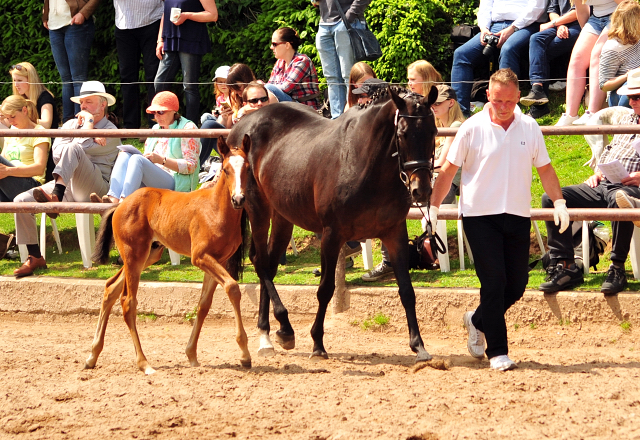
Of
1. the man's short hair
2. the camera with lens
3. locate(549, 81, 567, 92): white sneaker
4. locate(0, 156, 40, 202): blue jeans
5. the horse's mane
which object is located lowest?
locate(0, 156, 40, 202): blue jeans

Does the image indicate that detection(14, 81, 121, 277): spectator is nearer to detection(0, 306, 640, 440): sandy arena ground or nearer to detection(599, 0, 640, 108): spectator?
detection(0, 306, 640, 440): sandy arena ground

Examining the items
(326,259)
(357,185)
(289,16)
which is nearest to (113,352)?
(326,259)

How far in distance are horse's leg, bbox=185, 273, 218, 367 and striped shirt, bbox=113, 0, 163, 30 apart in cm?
572

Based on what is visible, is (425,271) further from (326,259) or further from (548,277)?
(326,259)

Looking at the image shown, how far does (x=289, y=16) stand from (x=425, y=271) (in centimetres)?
561

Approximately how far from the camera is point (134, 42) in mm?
11555

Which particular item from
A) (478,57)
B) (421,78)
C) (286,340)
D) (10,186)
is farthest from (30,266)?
(478,57)

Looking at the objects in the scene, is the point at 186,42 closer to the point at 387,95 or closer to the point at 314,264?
the point at 314,264

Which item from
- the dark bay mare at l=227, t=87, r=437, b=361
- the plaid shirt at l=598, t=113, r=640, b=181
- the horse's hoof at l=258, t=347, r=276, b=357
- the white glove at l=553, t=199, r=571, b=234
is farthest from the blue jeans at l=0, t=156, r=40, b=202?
the plaid shirt at l=598, t=113, r=640, b=181

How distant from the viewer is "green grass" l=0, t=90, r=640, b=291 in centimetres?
774

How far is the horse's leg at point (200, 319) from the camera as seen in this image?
6.40m

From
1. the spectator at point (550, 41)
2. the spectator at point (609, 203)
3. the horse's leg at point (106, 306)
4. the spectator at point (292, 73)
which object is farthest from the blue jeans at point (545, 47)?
the horse's leg at point (106, 306)

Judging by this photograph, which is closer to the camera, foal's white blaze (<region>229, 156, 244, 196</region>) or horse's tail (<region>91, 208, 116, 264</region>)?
foal's white blaze (<region>229, 156, 244, 196</region>)

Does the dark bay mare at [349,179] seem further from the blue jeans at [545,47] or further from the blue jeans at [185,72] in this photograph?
the blue jeans at [185,72]
